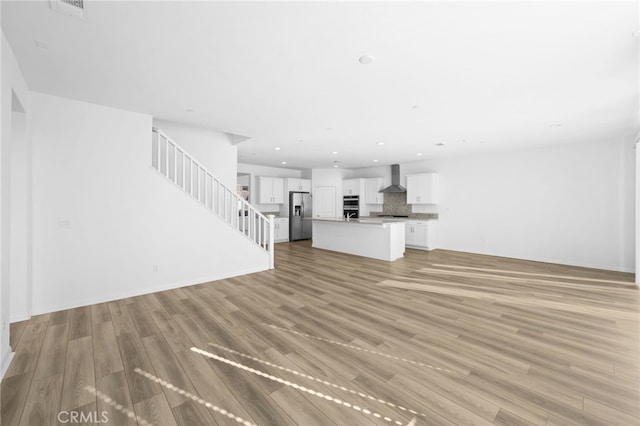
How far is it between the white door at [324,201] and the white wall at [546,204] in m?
3.78

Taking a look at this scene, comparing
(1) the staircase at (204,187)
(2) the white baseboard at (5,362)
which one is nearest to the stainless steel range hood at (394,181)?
(1) the staircase at (204,187)

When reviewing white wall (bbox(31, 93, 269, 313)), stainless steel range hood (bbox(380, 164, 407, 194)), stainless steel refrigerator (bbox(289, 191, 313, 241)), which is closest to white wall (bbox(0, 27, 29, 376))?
white wall (bbox(31, 93, 269, 313))

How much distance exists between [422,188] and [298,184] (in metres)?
4.35

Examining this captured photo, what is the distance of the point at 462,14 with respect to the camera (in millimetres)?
1930

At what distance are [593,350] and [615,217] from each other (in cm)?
498

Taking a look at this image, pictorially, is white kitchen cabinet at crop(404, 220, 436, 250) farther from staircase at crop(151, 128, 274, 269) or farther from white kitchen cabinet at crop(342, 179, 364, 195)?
staircase at crop(151, 128, 274, 269)

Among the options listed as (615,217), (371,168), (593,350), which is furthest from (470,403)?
(371,168)

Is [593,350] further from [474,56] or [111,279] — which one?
[111,279]

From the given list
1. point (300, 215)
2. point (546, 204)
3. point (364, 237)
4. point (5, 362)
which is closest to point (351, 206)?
point (300, 215)

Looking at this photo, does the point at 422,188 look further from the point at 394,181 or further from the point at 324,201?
the point at 324,201

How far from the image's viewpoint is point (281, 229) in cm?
943

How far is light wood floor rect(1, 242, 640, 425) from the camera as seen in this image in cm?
171

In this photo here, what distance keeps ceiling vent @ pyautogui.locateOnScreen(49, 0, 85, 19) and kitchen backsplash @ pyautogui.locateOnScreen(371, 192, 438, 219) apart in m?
8.59

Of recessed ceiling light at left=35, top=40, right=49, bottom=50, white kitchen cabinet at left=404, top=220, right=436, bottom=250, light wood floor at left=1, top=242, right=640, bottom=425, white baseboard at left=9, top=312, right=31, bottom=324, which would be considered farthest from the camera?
white kitchen cabinet at left=404, top=220, right=436, bottom=250
